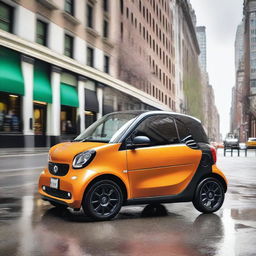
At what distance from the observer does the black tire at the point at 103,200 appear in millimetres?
5602

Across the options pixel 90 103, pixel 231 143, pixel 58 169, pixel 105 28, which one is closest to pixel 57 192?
pixel 58 169

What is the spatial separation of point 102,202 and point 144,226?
678mm

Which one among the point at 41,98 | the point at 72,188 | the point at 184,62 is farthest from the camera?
the point at 184,62

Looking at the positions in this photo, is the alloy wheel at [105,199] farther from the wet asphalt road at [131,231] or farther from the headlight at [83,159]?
the headlight at [83,159]

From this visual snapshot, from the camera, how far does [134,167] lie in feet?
19.6

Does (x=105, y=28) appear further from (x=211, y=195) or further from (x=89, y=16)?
(x=211, y=195)

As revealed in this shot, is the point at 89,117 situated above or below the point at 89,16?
below

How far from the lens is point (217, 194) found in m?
6.78

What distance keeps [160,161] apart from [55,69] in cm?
2110

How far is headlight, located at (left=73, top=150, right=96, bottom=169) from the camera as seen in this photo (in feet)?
18.4

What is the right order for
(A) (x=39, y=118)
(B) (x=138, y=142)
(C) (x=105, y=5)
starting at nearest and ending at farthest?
1. (B) (x=138, y=142)
2. (A) (x=39, y=118)
3. (C) (x=105, y=5)

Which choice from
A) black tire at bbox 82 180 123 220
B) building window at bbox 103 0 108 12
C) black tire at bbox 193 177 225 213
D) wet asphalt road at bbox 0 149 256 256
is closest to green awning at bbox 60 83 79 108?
building window at bbox 103 0 108 12

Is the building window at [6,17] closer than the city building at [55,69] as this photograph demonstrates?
Yes

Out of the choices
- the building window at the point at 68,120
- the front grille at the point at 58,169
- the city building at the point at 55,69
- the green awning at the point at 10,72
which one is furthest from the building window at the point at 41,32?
the front grille at the point at 58,169
